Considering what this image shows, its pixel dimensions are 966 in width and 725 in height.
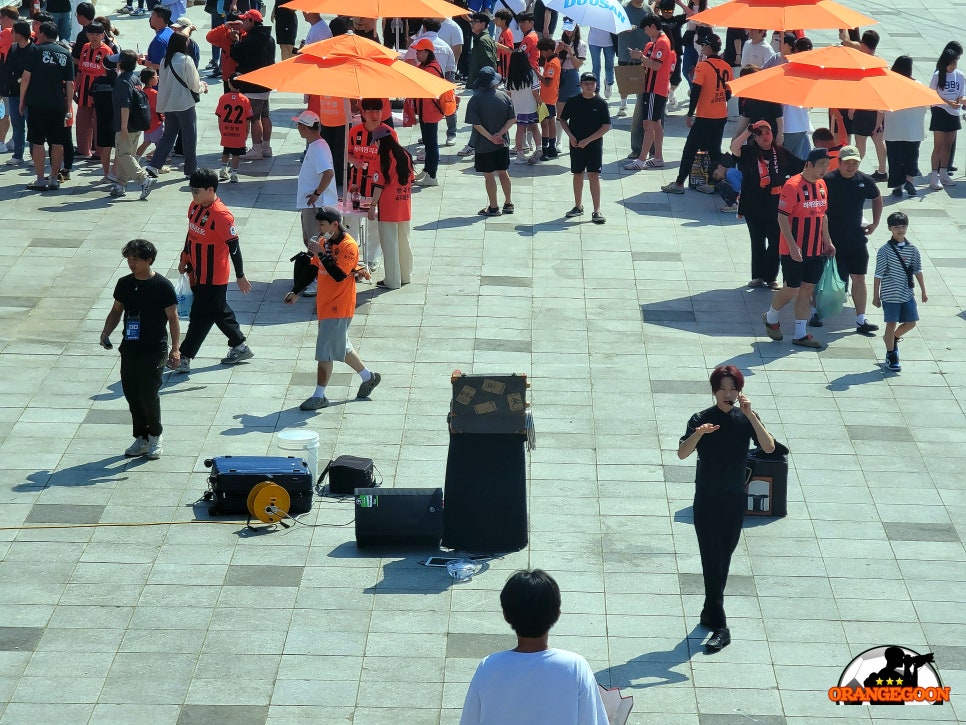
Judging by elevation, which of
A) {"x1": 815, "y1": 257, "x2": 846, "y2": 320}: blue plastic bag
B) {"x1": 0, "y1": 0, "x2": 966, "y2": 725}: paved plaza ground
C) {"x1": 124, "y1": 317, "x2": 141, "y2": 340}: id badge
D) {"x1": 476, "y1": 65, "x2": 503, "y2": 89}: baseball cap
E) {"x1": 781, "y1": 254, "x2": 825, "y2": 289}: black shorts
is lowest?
{"x1": 0, "y1": 0, "x2": 966, "y2": 725}: paved plaza ground

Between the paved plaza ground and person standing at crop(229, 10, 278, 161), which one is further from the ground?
person standing at crop(229, 10, 278, 161)

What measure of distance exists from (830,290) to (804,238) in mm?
770

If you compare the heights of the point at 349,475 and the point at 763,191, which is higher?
the point at 763,191

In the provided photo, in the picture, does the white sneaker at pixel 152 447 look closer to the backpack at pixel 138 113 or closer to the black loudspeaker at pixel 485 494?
the black loudspeaker at pixel 485 494

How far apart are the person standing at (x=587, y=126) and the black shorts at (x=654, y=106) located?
243 centimetres

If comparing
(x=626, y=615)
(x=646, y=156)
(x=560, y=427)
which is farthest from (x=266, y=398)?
(x=646, y=156)

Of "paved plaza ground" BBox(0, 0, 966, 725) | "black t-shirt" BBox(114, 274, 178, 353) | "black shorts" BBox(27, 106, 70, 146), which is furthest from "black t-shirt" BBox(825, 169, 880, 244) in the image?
"black shorts" BBox(27, 106, 70, 146)

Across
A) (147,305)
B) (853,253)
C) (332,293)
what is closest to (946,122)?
(853,253)

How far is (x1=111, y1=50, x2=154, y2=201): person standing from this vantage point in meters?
17.8

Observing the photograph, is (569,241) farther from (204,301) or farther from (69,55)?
(69,55)

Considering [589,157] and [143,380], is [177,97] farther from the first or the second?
[143,380]

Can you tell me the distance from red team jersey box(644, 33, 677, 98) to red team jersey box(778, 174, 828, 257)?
583cm

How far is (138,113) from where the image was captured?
702 inches

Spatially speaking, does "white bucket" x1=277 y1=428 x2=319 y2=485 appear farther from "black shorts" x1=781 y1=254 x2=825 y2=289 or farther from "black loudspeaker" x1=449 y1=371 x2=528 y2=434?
"black shorts" x1=781 y1=254 x2=825 y2=289
